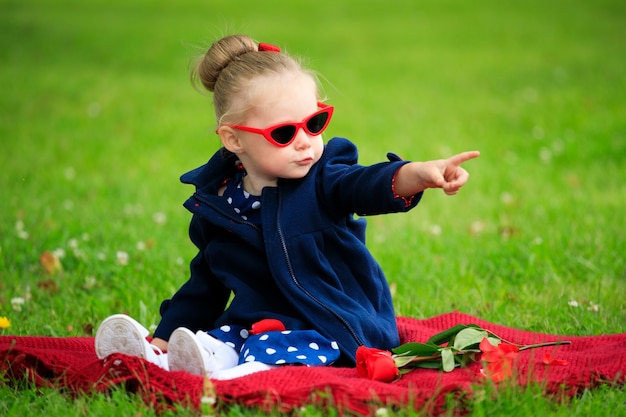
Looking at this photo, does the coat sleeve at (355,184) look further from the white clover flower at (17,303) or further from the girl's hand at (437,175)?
the white clover flower at (17,303)

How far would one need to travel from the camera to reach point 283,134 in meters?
3.32

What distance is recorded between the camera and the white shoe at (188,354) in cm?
305

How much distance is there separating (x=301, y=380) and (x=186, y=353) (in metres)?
0.42

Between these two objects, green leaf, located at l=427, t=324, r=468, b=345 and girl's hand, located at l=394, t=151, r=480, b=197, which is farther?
green leaf, located at l=427, t=324, r=468, b=345

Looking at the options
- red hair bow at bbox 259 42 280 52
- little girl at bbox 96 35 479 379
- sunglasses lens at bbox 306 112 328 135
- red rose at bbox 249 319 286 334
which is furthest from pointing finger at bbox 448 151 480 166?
red hair bow at bbox 259 42 280 52

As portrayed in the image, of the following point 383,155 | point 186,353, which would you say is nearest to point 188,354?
point 186,353

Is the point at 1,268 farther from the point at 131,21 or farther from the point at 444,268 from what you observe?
the point at 131,21

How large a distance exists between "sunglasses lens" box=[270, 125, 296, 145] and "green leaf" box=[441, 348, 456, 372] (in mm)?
942

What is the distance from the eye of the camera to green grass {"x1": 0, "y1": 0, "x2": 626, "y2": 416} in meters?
4.38

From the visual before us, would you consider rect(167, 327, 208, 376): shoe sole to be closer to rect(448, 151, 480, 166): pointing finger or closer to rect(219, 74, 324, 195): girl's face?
rect(219, 74, 324, 195): girl's face

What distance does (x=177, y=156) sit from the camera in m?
8.03

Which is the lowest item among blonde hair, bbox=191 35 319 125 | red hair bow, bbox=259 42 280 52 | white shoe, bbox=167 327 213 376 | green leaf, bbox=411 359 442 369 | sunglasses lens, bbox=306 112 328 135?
green leaf, bbox=411 359 442 369

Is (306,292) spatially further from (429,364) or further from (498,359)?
(498,359)

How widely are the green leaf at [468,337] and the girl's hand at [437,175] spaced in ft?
1.84
